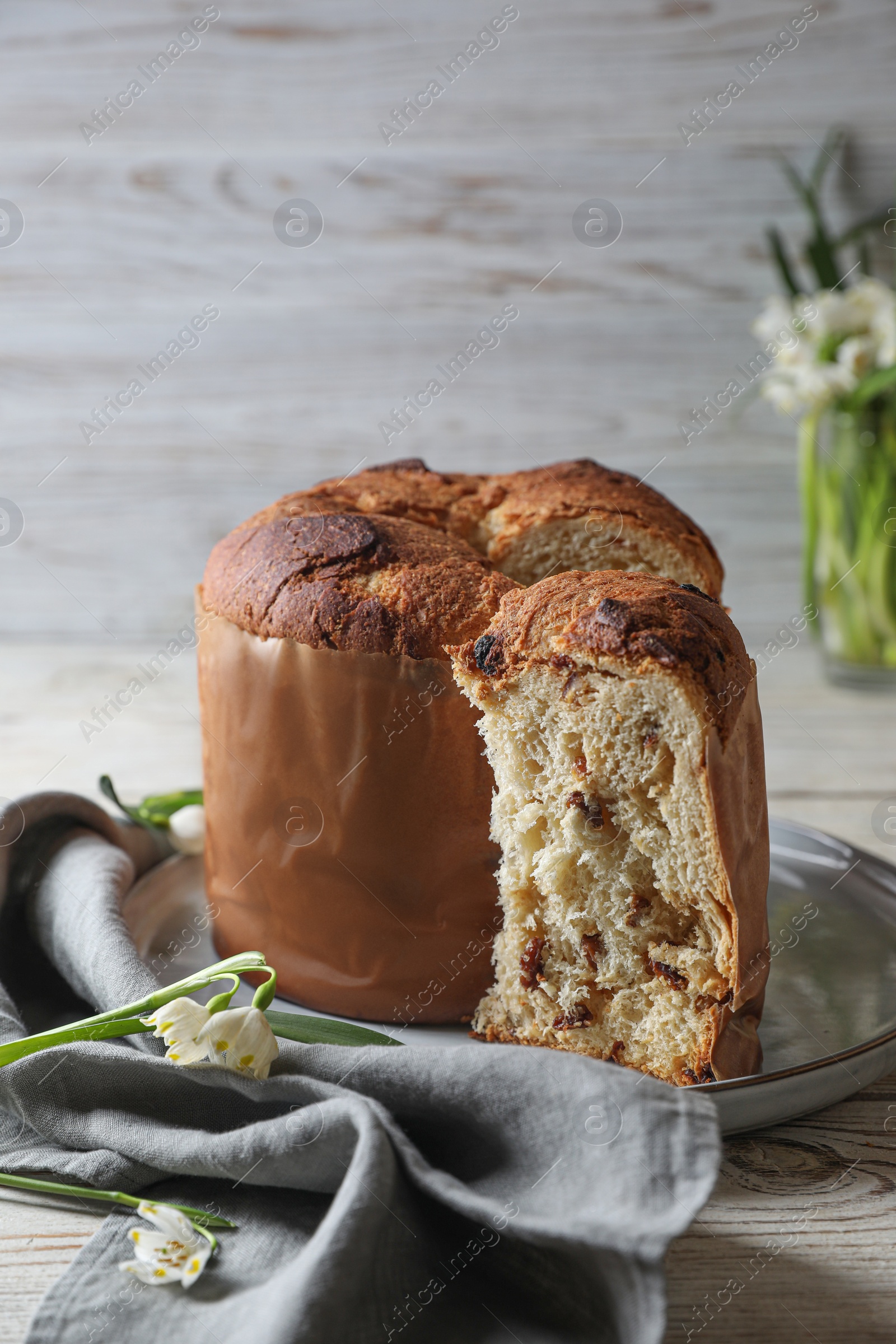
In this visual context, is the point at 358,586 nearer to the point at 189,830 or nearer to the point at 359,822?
the point at 359,822

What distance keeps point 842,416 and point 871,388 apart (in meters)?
0.11

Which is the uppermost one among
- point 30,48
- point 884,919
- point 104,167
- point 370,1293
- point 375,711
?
point 30,48

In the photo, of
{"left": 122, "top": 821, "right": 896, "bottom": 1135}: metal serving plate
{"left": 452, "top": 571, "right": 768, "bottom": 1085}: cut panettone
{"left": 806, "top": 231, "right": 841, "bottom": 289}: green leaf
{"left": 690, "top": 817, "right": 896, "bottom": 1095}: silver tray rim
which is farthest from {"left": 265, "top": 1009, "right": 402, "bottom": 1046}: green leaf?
{"left": 806, "top": 231, "right": 841, "bottom": 289}: green leaf

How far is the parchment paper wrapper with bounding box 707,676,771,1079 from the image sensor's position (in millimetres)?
974

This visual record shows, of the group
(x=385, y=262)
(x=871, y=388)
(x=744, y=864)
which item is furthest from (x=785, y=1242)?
(x=385, y=262)

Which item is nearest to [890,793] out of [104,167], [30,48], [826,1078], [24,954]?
[826,1078]

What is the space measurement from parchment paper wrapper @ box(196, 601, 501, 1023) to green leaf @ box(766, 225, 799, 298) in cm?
159

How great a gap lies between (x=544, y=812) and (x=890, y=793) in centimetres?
100

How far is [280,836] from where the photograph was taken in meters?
1.16

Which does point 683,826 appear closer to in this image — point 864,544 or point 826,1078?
point 826,1078

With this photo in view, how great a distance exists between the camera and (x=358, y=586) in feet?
3.63

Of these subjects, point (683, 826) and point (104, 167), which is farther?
point (104, 167)

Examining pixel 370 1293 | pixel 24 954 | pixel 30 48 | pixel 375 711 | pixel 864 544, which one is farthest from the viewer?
pixel 30 48

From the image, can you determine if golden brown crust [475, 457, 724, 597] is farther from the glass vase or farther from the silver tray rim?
the glass vase
